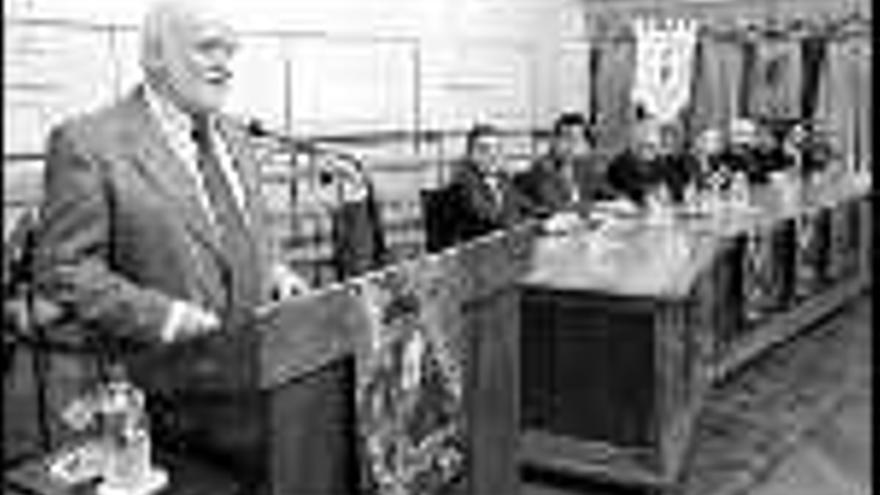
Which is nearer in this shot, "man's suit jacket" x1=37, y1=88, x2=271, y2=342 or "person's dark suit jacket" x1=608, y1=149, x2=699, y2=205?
"man's suit jacket" x1=37, y1=88, x2=271, y2=342

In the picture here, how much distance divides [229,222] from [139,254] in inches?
7.3

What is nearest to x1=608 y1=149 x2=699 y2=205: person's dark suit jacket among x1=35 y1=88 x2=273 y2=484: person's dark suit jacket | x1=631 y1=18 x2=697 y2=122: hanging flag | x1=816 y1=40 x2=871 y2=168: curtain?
x1=631 y1=18 x2=697 y2=122: hanging flag

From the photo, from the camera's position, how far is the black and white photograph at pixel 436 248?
1902mm

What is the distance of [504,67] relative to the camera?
18.8 ft

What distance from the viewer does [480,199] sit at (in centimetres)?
435

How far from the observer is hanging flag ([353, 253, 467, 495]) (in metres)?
2.08

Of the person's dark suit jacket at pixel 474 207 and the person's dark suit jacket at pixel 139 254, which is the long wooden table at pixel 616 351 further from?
the person's dark suit jacket at pixel 139 254

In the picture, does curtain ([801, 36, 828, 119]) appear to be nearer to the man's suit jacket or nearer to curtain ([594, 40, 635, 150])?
curtain ([594, 40, 635, 150])

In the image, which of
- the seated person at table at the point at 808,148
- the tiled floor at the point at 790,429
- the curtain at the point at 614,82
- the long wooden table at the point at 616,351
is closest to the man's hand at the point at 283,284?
the long wooden table at the point at 616,351

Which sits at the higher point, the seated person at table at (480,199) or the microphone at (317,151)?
Answer: the microphone at (317,151)

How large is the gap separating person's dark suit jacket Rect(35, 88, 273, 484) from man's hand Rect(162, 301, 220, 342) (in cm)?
2

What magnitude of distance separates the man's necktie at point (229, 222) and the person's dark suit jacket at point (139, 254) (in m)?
0.02

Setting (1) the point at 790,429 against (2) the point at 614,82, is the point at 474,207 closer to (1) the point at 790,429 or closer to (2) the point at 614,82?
(1) the point at 790,429

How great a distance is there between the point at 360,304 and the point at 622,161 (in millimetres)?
3792
